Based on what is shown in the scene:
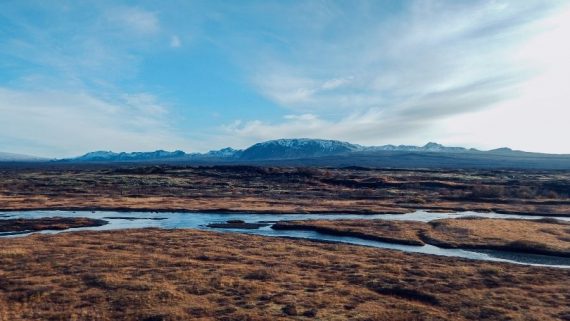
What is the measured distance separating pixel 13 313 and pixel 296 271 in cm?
1961

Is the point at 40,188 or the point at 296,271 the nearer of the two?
the point at 296,271

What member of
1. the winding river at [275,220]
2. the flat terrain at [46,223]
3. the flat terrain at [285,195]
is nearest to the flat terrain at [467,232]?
the winding river at [275,220]

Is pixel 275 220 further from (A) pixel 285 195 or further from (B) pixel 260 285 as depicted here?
(B) pixel 260 285

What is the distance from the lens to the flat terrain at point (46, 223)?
57491 millimetres

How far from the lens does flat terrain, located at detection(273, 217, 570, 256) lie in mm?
48750

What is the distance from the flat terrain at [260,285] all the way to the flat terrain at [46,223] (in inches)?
517

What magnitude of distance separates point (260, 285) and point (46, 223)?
4203cm

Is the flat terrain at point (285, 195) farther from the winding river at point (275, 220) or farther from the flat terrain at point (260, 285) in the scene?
the flat terrain at point (260, 285)

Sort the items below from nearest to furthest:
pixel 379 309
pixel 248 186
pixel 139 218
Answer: pixel 379 309, pixel 139 218, pixel 248 186

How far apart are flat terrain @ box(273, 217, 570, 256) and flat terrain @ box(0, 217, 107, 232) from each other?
26.5 meters

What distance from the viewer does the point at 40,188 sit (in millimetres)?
112500

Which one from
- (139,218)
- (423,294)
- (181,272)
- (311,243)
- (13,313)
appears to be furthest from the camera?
(139,218)

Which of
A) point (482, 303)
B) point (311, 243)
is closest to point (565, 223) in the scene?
point (311, 243)

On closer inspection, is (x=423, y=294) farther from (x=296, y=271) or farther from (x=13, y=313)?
(x=13, y=313)
